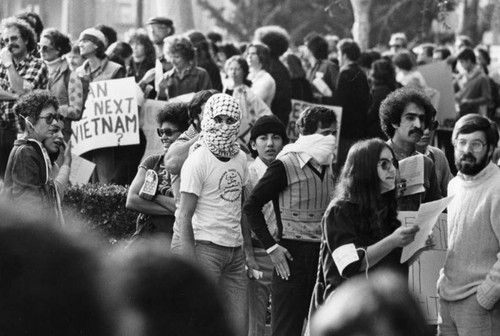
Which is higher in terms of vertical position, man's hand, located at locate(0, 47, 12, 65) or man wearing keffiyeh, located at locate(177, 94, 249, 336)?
man's hand, located at locate(0, 47, 12, 65)

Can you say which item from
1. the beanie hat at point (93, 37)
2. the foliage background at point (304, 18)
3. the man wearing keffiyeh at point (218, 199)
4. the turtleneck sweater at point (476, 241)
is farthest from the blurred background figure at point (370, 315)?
the foliage background at point (304, 18)

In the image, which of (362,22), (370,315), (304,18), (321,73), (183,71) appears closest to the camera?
(370,315)

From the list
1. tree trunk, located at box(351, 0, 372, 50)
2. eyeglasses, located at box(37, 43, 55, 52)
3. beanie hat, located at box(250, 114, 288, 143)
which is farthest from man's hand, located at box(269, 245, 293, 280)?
tree trunk, located at box(351, 0, 372, 50)

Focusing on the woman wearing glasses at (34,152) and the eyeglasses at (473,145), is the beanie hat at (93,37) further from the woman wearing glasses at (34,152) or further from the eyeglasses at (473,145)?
the eyeglasses at (473,145)

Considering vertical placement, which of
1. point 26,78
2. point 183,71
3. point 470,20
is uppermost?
point 470,20

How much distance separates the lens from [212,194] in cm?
616

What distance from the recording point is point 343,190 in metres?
5.07

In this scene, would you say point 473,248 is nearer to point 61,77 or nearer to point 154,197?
point 154,197

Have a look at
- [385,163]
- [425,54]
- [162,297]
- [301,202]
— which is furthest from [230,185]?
[425,54]

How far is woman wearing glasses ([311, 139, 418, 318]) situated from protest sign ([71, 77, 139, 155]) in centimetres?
532

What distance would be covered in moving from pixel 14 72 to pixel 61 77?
71cm

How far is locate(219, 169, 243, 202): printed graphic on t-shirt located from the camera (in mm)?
6184

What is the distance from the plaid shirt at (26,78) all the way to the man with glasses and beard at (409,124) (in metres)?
3.68

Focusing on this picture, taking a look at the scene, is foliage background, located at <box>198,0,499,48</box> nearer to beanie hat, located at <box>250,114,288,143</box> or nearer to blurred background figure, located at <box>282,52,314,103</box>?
blurred background figure, located at <box>282,52,314,103</box>
